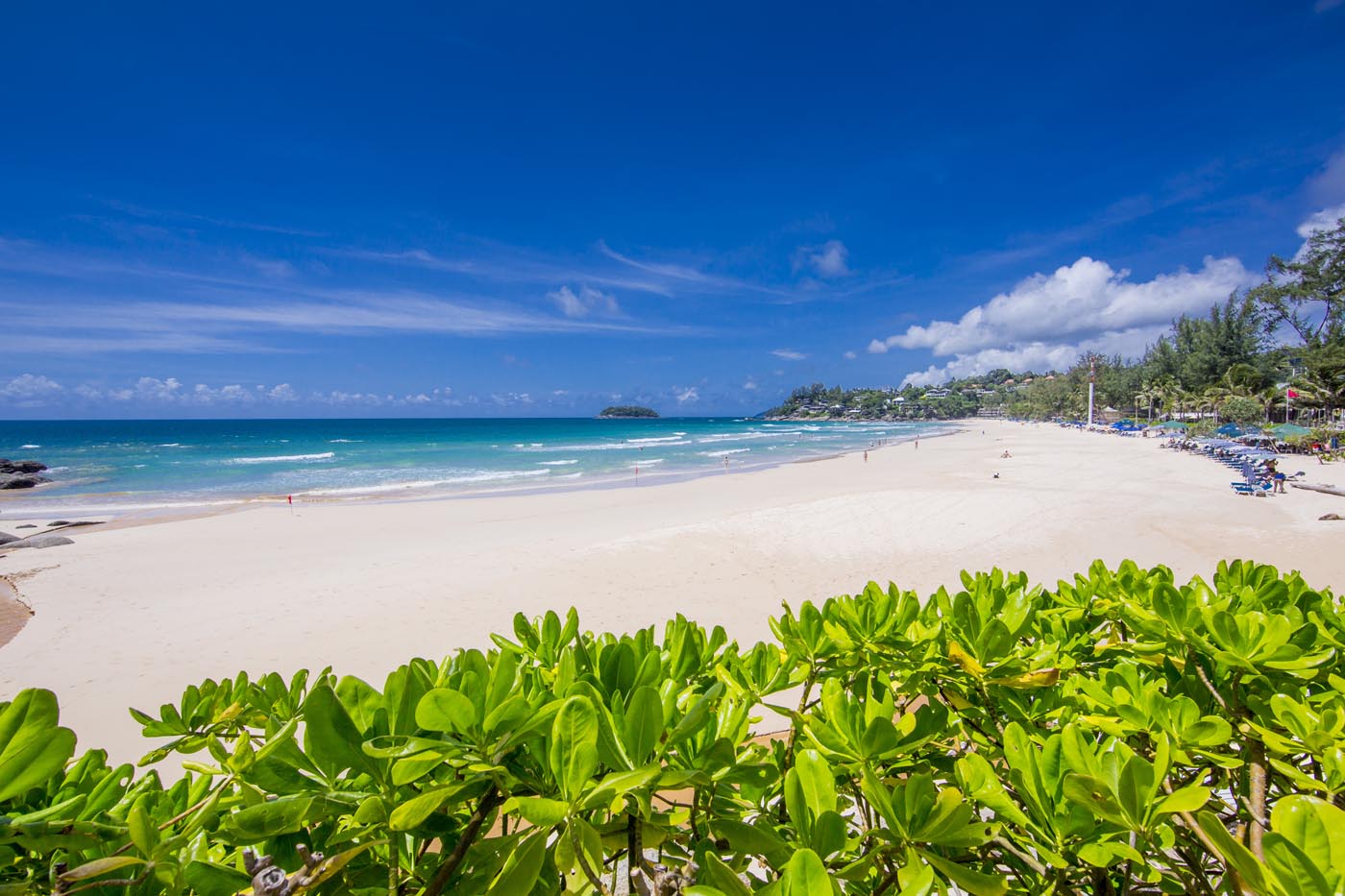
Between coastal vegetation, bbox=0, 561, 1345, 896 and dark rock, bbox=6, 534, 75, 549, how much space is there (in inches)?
631

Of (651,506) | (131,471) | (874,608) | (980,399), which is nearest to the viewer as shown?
(874,608)

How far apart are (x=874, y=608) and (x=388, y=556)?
10686mm

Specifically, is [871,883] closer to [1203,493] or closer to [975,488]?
[975,488]

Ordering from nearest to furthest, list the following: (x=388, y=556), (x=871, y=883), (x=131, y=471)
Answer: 1. (x=871, y=883)
2. (x=388, y=556)
3. (x=131, y=471)

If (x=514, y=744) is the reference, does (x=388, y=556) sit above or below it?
below

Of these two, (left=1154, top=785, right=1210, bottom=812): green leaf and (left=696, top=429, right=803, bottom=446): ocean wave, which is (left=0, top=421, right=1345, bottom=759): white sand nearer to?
(left=1154, top=785, right=1210, bottom=812): green leaf

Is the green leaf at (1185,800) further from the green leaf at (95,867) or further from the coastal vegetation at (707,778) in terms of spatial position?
the green leaf at (95,867)

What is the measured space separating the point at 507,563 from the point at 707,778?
30.3ft

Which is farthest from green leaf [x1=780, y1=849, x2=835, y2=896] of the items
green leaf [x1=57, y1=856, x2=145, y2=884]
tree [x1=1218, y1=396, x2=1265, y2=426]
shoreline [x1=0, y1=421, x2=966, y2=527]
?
tree [x1=1218, y1=396, x2=1265, y2=426]

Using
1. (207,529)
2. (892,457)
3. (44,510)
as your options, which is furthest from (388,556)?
(892,457)

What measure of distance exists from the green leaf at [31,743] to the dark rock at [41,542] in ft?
53.6

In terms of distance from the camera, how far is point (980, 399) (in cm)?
13675

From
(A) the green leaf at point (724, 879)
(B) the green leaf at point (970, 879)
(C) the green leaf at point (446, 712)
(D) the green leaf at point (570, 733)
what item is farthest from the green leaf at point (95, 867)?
(B) the green leaf at point (970, 879)

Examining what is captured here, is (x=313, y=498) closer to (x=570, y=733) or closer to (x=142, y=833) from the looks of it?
(x=142, y=833)
